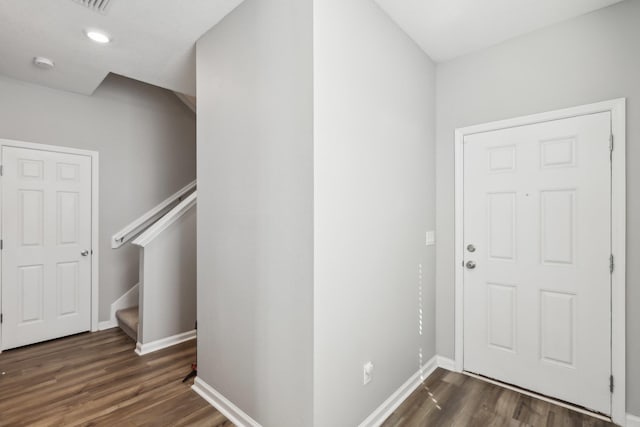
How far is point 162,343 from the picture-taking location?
9.68 ft

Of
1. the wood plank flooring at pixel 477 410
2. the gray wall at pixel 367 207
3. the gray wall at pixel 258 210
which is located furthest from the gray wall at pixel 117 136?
the wood plank flooring at pixel 477 410

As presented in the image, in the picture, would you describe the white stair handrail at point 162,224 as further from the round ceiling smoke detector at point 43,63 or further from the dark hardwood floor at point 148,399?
the round ceiling smoke detector at point 43,63

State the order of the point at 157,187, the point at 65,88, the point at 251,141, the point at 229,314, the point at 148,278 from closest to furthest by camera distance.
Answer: the point at 251,141, the point at 229,314, the point at 148,278, the point at 65,88, the point at 157,187

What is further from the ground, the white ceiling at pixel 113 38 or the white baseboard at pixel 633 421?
the white ceiling at pixel 113 38

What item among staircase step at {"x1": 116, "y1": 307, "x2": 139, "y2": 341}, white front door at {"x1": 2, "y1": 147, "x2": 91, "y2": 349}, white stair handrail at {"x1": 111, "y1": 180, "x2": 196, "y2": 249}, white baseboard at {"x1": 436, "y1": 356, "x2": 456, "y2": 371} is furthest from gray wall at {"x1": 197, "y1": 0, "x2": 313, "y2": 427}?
white front door at {"x1": 2, "y1": 147, "x2": 91, "y2": 349}

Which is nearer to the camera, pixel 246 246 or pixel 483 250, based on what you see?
pixel 246 246

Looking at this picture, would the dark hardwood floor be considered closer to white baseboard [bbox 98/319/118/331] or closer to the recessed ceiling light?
white baseboard [bbox 98/319/118/331]

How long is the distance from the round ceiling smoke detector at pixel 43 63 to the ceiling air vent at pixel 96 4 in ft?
3.57

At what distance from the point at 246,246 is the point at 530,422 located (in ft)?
6.91

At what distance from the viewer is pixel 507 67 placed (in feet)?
7.64

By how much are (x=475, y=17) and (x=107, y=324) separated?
4662 millimetres

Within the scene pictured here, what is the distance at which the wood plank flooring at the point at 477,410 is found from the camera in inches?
75.2

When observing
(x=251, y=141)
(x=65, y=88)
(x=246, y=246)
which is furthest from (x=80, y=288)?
(x=251, y=141)

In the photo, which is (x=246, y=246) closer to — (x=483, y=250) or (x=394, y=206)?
(x=394, y=206)
